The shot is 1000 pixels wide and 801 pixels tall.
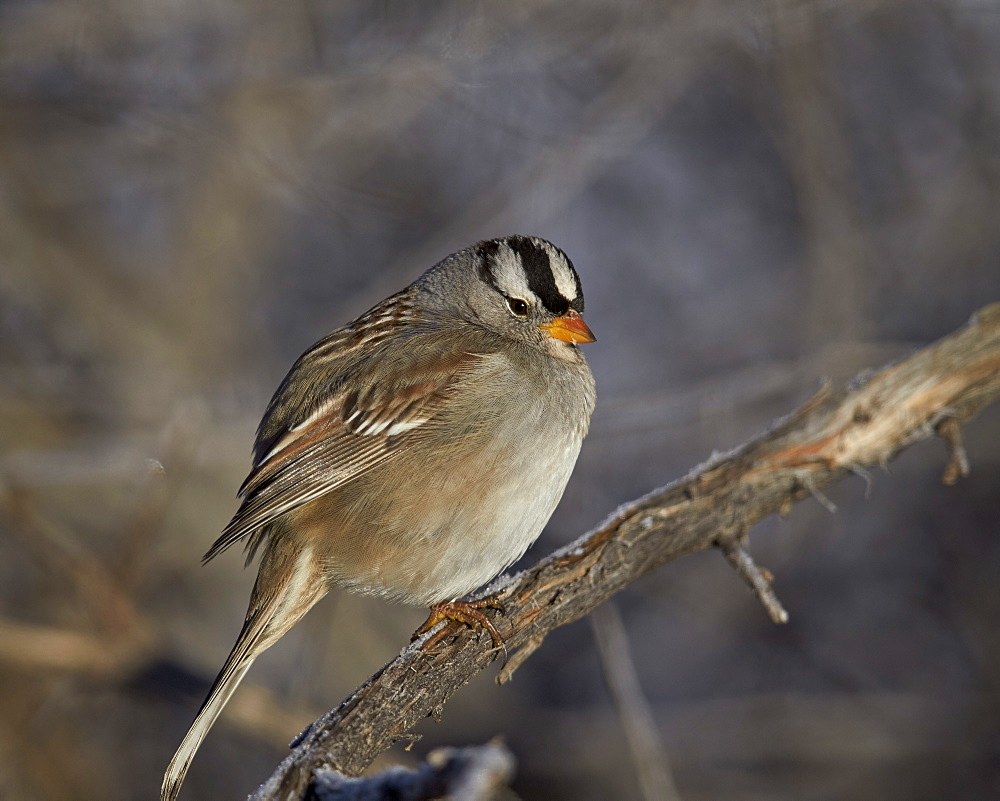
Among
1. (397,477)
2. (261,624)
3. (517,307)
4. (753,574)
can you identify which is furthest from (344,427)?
(753,574)

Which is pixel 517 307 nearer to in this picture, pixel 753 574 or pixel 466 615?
pixel 466 615

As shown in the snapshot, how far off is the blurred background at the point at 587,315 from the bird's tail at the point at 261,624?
2518mm

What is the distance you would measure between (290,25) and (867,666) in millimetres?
6874

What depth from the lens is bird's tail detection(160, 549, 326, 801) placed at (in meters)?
3.66

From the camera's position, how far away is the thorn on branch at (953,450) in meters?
3.99

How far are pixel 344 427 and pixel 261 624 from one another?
851 millimetres

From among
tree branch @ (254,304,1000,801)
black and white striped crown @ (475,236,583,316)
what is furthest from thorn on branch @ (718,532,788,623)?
black and white striped crown @ (475,236,583,316)

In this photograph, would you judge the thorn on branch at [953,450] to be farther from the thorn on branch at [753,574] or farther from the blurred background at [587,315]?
the blurred background at [587,315]

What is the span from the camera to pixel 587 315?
8898 millimetres

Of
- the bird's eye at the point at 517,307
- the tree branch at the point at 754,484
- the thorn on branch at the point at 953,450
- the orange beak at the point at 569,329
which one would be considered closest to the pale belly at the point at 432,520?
the tree branch at the point at 754,484

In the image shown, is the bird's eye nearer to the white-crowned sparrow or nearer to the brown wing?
the white-crowned sparrow

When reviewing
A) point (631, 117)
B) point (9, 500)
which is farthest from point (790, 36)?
point (9, 500)

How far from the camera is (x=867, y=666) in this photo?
744 cm

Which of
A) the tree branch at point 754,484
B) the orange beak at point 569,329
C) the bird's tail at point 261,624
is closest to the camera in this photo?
the bird's tail at point 261,624
